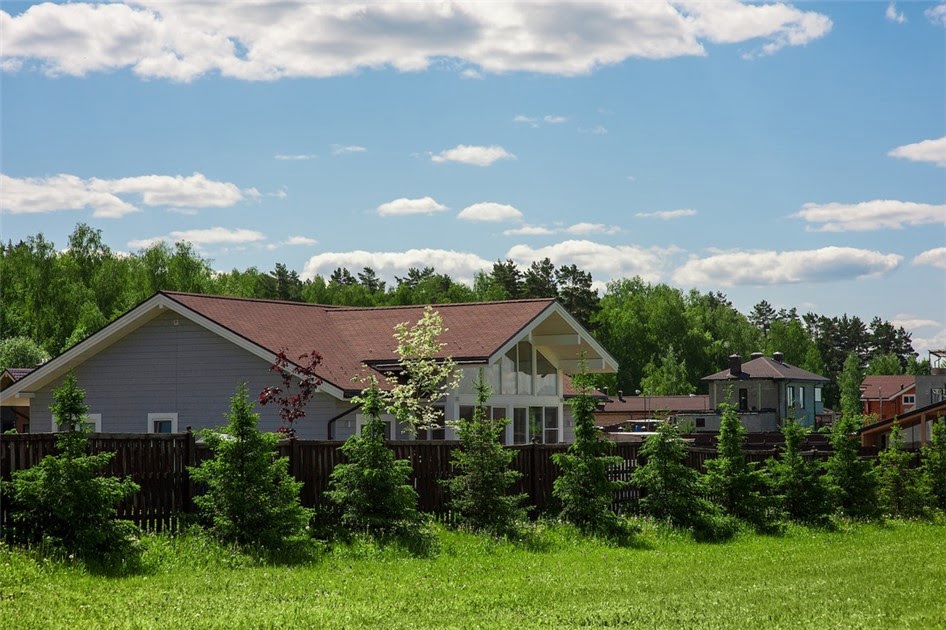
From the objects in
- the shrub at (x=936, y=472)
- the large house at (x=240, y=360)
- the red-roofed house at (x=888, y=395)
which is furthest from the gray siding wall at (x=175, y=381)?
the red-roofed house at (x=888, y=395)

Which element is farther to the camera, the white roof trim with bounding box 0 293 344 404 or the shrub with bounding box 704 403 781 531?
the white roof trim with bounding box 0 293 344 404

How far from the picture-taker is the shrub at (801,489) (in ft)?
77.5

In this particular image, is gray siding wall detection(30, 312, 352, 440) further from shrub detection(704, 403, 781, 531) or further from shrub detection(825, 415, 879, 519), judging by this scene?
shrub detection(825, 415, 879, 519)

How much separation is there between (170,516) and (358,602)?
543cm

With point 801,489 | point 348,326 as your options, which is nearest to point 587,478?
point 801,489

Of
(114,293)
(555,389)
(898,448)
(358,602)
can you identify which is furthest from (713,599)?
(114,293)

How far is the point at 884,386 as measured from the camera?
117875 mm

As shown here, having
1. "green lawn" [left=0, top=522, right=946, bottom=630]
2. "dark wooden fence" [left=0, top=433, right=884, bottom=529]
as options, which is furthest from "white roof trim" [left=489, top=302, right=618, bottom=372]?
"green lawn" [left=0, top=522, right=946, bottom=630]

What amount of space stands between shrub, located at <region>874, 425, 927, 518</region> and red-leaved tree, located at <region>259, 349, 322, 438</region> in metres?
12.8

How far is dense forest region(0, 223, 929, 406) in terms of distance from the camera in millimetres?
79125

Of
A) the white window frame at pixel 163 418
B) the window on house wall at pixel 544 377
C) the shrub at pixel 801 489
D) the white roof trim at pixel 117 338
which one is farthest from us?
the window on house wall at pixel 544 377

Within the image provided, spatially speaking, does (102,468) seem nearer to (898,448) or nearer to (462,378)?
(462,378)

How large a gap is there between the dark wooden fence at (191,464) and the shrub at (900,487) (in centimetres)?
637

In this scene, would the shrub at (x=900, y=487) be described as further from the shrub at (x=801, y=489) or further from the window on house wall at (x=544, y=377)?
the window on house wall at (x=544, y=377)
